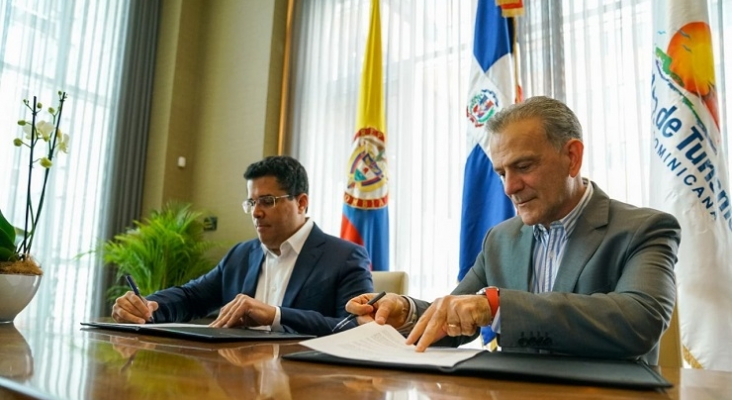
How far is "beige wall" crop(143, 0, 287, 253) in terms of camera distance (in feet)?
14.5

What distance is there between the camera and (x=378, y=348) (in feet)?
3.11

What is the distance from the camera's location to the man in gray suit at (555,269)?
3.26 feet

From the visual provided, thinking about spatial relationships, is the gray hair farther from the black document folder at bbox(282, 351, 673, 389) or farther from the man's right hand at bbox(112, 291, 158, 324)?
the man's right hand at bbox(112, 291, 158, 324)

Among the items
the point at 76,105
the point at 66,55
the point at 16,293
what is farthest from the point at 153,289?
the point at 16,293

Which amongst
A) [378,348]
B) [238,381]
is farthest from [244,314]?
[238,381]

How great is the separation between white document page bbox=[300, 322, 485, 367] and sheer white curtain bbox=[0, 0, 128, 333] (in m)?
3.43

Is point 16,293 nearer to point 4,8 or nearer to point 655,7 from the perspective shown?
point 655,7

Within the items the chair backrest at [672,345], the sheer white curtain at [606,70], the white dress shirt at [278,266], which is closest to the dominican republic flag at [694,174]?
the sheer white curtain at [606,70]

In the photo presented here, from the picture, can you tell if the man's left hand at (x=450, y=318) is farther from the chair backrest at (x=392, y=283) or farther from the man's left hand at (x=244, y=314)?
the chair backrest at (x=392, y=283)

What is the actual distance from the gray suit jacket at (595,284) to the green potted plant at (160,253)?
2.78 m

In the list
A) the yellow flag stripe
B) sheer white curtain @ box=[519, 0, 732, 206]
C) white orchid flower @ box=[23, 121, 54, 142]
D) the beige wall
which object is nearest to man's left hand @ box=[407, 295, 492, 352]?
white orchid flower @ box=[23, 121, 54, 142]

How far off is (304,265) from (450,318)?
45.7 inches

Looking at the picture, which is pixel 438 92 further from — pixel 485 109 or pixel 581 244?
pixel 581 244

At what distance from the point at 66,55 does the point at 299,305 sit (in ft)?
10.6
